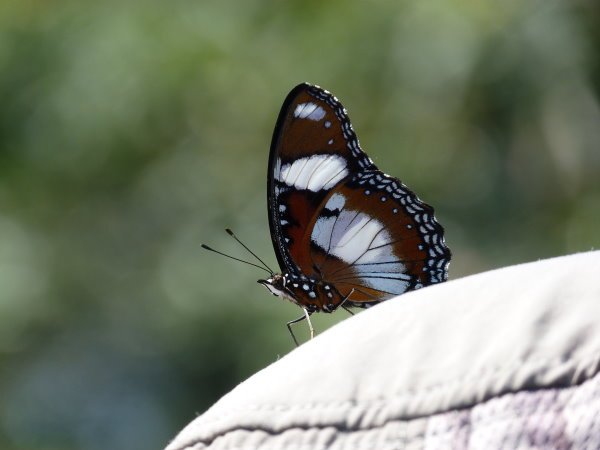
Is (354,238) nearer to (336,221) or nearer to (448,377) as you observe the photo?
(336,221)

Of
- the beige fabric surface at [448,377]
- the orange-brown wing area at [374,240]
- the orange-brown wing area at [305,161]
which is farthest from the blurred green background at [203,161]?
the beige fabric surface at [448,377]

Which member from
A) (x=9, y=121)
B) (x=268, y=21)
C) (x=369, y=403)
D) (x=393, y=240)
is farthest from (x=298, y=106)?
(x=9, y=121)

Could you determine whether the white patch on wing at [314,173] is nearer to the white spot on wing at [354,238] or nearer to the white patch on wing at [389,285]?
the white spot on wing at [354,238]

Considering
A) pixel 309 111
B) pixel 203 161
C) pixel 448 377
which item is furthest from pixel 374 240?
pixel 203 161

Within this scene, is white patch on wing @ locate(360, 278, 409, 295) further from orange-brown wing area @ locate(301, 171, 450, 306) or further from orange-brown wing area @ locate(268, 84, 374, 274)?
orange-brown wing area @ locate(268, 84, 374, 274)

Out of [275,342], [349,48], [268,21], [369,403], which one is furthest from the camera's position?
[268,21]

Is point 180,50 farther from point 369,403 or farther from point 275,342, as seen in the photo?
point 369,403

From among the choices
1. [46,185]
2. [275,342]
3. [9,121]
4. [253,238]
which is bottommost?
[275,342]

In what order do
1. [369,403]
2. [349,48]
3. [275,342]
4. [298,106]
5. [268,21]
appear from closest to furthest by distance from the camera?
[369,403]
[298,106]
[275,342]
[349,48]
[268,21]
